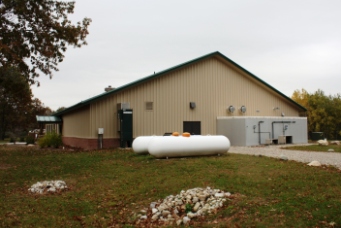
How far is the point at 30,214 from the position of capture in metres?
8.84

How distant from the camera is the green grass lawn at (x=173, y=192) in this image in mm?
7829

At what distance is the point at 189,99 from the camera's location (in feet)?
84.0

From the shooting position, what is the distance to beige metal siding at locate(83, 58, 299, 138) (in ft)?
75.3

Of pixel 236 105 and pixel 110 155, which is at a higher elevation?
pixel 236 105

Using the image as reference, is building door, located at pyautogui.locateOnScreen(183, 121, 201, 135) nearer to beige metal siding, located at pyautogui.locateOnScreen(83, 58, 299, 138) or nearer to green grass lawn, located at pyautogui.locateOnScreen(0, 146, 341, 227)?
beige metal siding, located at pyautogui.locateOnScreen(83, 58, 299, 138)

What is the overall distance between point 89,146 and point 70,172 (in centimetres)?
918

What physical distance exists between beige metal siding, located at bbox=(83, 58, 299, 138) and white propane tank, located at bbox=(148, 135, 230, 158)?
821 cm

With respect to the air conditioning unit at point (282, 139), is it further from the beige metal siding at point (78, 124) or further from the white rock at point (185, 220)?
the white rock at point (185, 220)

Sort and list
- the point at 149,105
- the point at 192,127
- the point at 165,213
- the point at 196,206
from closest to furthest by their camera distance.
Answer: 1. the point at 165,213
2. the point at 196,206
3. the point at 149,105
4. the point at 192,127

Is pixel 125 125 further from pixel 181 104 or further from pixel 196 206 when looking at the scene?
pixel 196 206

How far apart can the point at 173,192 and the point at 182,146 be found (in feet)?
16.8

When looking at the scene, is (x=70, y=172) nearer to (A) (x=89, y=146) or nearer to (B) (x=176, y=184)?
(B) (x=176, y=184)

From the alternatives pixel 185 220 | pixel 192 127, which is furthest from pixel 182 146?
pixel 192 127

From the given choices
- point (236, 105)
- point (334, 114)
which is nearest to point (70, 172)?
point (236, 105)
